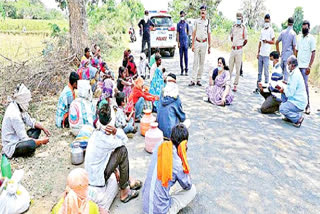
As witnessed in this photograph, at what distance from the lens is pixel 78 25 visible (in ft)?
28.2

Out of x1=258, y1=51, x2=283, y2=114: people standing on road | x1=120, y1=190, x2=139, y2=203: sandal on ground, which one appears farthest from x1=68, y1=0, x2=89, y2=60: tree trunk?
x1=120, y1=190, x2=139, y2=203: sandal on ground

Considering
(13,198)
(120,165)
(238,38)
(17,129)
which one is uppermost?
(238,38)

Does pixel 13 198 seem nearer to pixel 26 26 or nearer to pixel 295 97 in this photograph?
pixel 295 97

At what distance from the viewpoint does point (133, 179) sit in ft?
11.2

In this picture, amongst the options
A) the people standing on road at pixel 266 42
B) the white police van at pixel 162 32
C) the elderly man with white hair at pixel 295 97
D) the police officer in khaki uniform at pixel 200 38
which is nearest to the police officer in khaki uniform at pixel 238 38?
the people standing on road at pixel 266 42

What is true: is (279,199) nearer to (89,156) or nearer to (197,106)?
(89,156)

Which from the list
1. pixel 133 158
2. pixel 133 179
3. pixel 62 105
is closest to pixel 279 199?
pixel 133 179

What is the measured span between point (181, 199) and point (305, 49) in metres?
4.64

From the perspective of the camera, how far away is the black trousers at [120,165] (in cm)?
303

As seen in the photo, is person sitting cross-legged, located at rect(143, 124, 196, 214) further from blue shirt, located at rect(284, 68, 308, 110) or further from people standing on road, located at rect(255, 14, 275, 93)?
people standing on road, located at rect(255, 14, 275, 93)

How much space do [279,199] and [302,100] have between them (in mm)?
2650

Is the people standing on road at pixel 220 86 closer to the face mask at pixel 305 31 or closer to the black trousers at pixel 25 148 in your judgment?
the face mask at pixel 305 31

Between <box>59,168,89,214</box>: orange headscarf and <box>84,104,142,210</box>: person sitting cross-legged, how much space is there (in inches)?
25.4

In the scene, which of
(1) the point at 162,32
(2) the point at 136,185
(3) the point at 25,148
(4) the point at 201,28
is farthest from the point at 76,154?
(1) the point at 162,32
